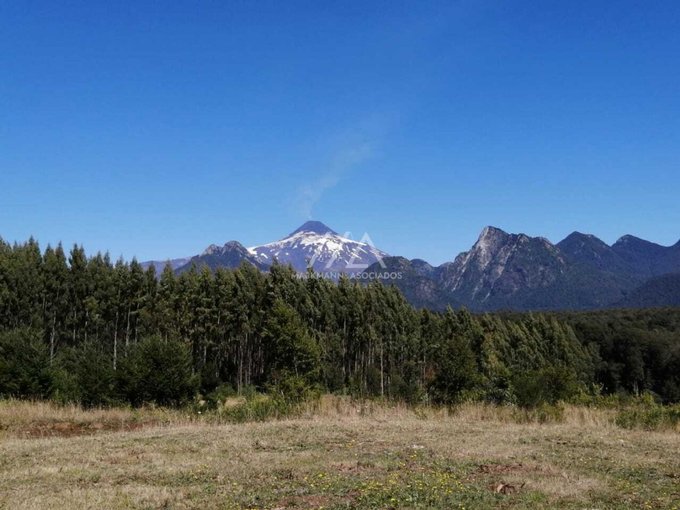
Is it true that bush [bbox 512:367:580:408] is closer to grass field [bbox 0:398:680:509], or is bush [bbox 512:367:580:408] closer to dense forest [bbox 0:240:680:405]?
grass field [bbox 0:398:680:509]

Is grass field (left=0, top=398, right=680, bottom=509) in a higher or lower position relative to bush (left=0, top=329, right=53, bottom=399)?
lower

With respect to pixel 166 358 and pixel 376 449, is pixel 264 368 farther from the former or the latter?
pixel 376 449

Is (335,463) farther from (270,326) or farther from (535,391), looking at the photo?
(270,326)

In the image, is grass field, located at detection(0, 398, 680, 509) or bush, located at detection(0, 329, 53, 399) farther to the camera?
bush, located at detection(0, 329, 53, 399)

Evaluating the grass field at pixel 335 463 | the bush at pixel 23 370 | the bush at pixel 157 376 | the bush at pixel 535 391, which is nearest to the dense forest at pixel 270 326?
the bush at pixel 535 391

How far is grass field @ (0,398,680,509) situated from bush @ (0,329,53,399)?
111 inches

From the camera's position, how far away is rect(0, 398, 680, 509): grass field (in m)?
7.54

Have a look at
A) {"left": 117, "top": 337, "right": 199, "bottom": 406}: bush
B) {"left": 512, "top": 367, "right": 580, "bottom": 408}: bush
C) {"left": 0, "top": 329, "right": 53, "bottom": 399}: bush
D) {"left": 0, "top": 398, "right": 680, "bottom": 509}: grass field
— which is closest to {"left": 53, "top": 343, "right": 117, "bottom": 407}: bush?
{"left": 117, "top": 337, "right": 199, "bottom": 406}: bush

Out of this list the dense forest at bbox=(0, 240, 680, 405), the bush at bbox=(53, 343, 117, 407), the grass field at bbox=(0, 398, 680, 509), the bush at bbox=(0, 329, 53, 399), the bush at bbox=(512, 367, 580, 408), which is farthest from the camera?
the dense forest at bbox=(0, 240, 680, 405)

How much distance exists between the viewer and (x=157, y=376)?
61.2 feet

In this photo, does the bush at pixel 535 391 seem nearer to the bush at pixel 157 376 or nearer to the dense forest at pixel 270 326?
the dense forest at pixel 270 326

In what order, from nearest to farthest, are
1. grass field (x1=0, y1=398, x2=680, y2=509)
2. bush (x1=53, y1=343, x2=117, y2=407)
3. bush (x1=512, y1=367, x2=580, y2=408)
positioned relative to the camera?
grass field (x1=0, y1=398, x2=680, y2=509), bush (x1=512, y1=367, x2=580, y2=408), bush (x1=53, y1=343, x2=117, y2=407)

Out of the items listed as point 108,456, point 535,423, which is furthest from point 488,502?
point 535,423

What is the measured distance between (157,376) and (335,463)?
10533mm
